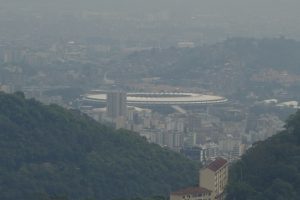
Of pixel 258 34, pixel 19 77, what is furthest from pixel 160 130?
pixel 258 34

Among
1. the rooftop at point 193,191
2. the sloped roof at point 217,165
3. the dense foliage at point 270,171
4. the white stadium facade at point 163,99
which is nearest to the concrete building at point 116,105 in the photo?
the white stadium facade at point 163,99

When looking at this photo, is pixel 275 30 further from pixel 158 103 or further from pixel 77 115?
pixel 77 115

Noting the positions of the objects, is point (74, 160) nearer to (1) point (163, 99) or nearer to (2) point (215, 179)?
(2) point (215, 179)

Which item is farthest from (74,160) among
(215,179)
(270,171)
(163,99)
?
(163,99)

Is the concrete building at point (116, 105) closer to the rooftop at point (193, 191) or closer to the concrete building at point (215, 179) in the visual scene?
the concrete building at point (215, 179)

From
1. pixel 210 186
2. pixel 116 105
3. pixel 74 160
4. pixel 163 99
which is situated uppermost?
pixel 210 186
